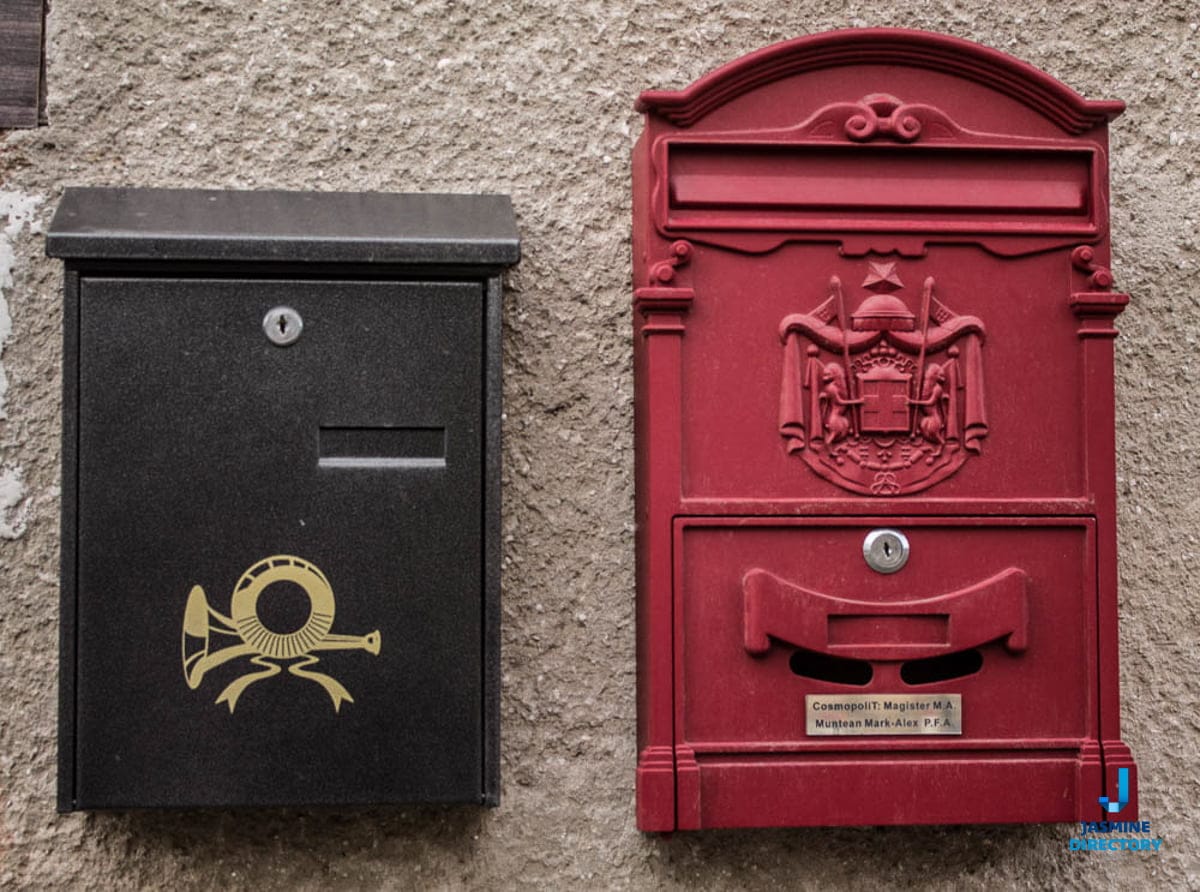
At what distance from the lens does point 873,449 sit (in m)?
1.58

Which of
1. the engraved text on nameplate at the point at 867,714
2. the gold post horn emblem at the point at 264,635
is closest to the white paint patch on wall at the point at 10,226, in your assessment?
the gold post horn emblem at the point at 264,635

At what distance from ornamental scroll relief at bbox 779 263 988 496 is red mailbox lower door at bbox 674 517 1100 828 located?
8 cm

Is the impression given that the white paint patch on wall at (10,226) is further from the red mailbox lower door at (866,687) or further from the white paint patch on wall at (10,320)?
the red mailbox lower door at (866,687)

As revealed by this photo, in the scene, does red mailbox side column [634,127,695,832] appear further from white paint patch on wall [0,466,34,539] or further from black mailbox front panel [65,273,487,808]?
white paint patch on wall [0,466,34,539]

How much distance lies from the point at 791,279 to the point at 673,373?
0.21 meters

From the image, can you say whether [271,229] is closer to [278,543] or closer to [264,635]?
[278,543]

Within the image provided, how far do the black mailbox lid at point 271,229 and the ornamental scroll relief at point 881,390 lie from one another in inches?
17.1

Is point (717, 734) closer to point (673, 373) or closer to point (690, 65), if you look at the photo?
point (673, 373)

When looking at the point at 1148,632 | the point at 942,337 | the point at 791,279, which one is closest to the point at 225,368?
the point at 791,279

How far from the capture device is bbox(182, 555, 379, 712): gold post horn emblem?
1.46m

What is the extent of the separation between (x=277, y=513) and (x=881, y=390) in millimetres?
820

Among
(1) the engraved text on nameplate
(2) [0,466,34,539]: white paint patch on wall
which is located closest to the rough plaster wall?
(2) [0,466,34,539]: white paint patch on wall

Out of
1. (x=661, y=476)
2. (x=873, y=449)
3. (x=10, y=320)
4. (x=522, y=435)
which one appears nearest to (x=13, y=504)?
(x=10, y=320)

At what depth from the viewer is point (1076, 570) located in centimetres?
160
